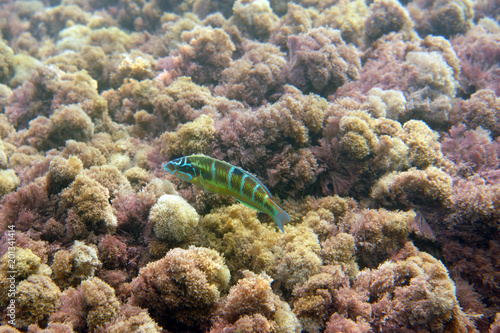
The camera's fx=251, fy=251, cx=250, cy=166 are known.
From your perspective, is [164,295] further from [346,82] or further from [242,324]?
[346,82]

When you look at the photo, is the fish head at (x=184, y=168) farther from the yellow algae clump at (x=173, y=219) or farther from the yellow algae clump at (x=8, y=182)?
the yellow algae clump at (x=8, y=182)

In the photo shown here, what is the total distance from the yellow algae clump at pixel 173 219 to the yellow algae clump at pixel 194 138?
3.03ft

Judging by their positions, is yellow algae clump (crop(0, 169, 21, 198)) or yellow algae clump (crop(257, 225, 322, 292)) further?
yellow algae clump (crop(0, 169, 21, 198))

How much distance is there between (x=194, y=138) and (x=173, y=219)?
4.29ft

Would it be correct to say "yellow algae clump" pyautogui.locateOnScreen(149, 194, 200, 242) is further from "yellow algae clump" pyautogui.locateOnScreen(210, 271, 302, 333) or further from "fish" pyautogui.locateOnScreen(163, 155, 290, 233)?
"yellow algae clump" pyautogui.locateOnScreen(210, 271, 302, 333)

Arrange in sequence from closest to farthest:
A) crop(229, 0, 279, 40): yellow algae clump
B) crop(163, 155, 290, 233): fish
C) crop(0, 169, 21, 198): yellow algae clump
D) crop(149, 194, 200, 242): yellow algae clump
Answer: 1. crop(163, 155, 290, 233): fish
2. crop(149, 194, 200, 242): yellow algae clump
3. crop(0, 169, 21, 198): yellow algae clump
4. crop(229, 0, 279, 40): yellow algae clump

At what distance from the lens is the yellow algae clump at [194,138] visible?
3.62 meters

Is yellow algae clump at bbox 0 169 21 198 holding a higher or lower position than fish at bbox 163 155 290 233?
lower

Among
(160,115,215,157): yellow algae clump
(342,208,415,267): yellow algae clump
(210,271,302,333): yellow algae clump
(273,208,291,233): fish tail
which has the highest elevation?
(160,115,215,157): yellow algae clump

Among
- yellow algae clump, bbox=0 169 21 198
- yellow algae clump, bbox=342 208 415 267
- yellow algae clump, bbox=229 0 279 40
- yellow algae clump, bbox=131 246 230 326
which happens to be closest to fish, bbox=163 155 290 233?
yellow algae clump, bbox=131 246 230 326

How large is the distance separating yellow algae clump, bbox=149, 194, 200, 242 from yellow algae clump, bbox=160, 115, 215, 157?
923 mm

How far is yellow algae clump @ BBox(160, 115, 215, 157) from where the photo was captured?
11.9 ft

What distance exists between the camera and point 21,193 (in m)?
3.08

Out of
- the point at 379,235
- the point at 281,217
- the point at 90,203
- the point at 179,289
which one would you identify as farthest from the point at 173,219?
the point at 379,235
